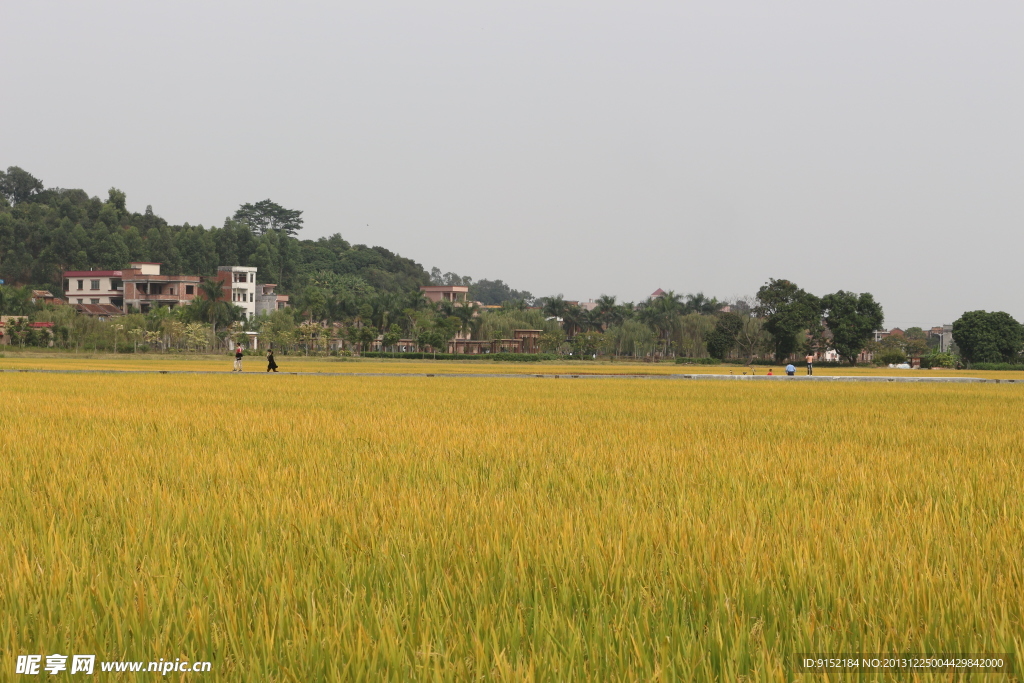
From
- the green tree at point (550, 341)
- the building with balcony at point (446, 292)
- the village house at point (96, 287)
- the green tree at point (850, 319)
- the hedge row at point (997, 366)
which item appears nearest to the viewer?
the hedge row at point (997, 366)

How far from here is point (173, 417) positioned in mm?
12180

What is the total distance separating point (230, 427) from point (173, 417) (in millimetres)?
1943

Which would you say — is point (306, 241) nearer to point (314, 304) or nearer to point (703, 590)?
point (314, 304)

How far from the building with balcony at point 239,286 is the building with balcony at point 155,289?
3.59 m

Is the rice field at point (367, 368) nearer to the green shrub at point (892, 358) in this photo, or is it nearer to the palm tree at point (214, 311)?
the palm tree at point (214, 311)

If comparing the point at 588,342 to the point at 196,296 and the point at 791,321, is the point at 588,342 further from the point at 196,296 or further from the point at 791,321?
the point at 196,296

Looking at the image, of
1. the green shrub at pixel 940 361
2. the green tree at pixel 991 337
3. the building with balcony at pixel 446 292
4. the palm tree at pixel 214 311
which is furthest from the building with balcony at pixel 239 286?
the green tree at pixel 991 337

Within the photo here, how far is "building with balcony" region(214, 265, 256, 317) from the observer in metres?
122

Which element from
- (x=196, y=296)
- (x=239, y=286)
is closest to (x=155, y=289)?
(x=239, y=286)

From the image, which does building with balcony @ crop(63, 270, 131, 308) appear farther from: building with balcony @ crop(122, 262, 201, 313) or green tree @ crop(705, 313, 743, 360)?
green tree @ crop(705, 313, 743, 360)

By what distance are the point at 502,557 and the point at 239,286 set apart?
126 metres

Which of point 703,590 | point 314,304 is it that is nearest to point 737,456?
point 703,590

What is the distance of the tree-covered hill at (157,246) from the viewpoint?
132750 mm

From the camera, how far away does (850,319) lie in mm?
95562
